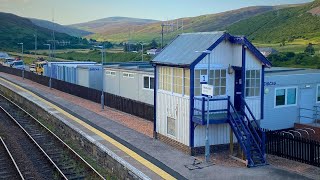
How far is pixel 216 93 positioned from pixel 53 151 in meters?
8.61

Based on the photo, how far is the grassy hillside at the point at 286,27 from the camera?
3563 inches

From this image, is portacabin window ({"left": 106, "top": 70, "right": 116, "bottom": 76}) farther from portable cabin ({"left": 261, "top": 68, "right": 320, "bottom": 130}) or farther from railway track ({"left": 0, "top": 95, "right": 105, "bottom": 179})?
→ portable cabin ({"left": 261, "top": 68, "right": 320, "bottom": 130})

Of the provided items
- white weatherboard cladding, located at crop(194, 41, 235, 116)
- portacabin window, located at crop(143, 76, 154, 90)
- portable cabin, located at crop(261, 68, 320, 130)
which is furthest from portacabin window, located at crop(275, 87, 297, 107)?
portacabin window, located at crop(143, 76, 154, 90)

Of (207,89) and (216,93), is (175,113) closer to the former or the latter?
(216,93)

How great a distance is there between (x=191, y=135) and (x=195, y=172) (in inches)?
100

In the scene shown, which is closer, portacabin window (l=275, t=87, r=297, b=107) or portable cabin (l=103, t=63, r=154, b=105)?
portacabin window (l=275, t=87, r=297, b=107)

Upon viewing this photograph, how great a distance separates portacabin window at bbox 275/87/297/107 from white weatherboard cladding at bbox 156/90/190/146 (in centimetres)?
653

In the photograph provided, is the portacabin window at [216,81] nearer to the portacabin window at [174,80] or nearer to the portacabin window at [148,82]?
the portacabin window at [174,80]

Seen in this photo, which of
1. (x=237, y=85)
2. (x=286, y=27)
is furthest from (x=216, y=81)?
(x=286, y=27)

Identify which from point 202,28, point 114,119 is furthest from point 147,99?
point 202,28

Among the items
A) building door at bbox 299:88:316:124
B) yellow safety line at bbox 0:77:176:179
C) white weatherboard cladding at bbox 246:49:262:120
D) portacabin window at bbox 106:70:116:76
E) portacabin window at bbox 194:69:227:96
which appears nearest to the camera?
yellow safety line at bbox 0:77:176:179

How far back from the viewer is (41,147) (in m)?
22.3

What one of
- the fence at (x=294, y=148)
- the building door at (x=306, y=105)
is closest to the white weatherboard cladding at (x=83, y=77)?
the building door at (x=306, y=105)

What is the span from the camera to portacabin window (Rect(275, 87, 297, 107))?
77.3 ft
